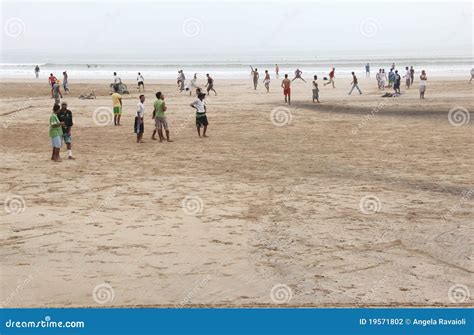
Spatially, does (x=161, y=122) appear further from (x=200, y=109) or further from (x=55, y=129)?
(x=55, y=129)

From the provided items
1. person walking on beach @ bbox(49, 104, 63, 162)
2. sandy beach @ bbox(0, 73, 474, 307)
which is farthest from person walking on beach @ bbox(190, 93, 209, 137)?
person walking on beach @ bbox(49, 104, 63, 162)

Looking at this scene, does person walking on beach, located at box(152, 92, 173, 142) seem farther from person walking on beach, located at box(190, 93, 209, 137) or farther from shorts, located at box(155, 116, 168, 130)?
person walking on beach, located at box(190, 93, 209, 137)

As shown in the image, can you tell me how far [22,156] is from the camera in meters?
16.4

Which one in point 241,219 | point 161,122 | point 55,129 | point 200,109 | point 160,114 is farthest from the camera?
point 200,109

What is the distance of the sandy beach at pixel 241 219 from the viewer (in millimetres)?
7335

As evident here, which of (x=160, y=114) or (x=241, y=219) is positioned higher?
(x=160, y=114)

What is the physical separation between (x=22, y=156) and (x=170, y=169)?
192 inches

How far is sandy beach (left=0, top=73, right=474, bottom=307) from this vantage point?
289 inches

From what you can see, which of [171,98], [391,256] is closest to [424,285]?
[391,256]

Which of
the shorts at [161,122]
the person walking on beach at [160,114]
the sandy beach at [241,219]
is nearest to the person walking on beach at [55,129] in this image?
the sandy beach at [241,219]

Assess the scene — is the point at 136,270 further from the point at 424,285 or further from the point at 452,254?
the point at 452,254

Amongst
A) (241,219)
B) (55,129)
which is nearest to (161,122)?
(55,129)

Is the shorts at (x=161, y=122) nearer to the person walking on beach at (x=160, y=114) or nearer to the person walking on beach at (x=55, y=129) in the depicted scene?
the person walking on beach at (x=160, y=114)

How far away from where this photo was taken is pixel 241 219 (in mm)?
10367
